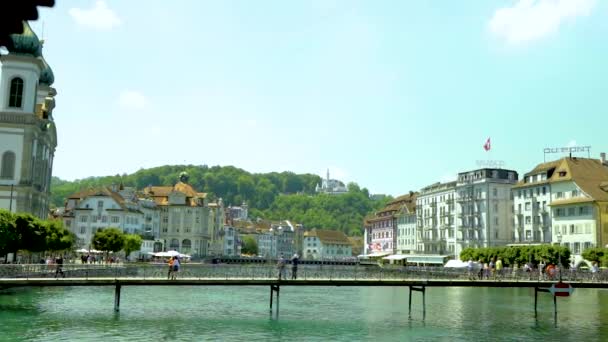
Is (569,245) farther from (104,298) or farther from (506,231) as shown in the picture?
(104,298)

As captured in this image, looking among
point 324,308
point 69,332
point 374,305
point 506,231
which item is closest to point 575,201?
point 506,231

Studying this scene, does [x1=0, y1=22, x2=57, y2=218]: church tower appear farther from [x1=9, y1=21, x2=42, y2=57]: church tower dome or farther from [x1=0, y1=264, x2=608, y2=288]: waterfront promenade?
[x1=0, y1=264, x2=608, y2=288]: waterfront promenade

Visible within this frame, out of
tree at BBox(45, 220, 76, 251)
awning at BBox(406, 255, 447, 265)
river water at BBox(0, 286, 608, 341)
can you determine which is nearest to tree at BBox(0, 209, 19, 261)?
river water at BBox(0, 286, 608, 341)

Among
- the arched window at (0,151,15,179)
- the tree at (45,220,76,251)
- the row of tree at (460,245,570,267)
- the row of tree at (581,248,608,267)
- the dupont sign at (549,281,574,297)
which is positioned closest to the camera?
the dupont sign at (549,281,574,297)

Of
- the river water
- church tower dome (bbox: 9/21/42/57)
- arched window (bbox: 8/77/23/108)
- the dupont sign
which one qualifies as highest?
church tower dome (bbox: 9/21/42/57)

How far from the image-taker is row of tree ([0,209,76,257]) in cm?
5731

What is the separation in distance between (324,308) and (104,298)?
21058mm

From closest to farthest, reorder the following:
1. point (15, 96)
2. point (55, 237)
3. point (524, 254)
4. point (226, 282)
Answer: point (226, 282) → point (55, 237) → point (524, 254) → point (15, 96)

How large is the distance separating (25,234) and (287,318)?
31297 mm

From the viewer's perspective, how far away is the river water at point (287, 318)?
38.7 m

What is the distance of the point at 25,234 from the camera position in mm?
63969

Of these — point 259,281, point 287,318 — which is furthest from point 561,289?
point 259,281

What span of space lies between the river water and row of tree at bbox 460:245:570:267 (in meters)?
18.1

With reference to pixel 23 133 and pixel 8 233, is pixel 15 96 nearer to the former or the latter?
pixel 23 133
